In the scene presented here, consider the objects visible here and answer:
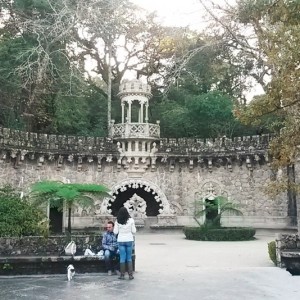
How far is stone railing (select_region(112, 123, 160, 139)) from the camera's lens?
23.2 meters

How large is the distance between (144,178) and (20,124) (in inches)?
319

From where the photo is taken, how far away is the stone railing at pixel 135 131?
2322 cm

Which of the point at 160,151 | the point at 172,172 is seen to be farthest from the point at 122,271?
the point at 172,172

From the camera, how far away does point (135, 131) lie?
2322 centimetres

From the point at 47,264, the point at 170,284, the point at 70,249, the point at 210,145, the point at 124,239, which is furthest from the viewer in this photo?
the point at 210,145

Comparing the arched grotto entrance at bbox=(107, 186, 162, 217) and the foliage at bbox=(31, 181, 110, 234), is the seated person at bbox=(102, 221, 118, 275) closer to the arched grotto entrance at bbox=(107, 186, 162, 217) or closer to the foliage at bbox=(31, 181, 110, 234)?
the foliage at bbox=(31, 181, 110, 234)

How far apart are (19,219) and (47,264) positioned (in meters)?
1.70

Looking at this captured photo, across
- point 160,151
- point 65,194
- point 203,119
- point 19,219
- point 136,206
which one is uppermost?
point 203,119

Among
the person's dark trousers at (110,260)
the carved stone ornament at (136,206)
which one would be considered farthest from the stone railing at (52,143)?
the person's dark trousers at (110,260)

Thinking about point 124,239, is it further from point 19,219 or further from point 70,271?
point 19,219

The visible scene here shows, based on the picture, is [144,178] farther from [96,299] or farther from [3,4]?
[96,299]

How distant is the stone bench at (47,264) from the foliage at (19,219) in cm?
105

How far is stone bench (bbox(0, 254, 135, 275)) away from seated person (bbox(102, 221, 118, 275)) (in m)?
0.21

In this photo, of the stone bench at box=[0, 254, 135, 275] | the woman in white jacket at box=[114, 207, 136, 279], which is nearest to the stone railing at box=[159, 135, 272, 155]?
the stone bench at box=[0, 254, 135, 275]
